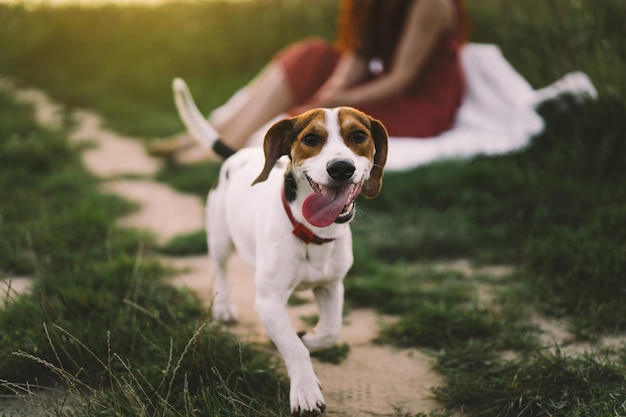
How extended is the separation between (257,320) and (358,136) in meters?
1.44

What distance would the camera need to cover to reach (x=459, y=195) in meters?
5.01

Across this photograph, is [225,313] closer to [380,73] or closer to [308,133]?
[308,133]

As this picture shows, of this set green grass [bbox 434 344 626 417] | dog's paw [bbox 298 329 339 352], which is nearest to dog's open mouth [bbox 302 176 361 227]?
dog's paw [bbox 298 329 339 352]

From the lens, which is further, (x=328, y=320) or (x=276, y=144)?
(x=328, y=320)

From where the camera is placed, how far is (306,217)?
2.46 meters

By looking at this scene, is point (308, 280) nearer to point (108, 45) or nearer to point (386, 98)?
point (386, 98)

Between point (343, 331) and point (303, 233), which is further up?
point (303, 233)

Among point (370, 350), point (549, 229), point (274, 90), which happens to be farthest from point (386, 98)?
point (370, 350)

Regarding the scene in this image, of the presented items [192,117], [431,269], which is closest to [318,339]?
[431,269]

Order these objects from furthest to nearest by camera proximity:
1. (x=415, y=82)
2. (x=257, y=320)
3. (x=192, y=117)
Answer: (x=415, y=82) → (x=192, y=117) → (x=257, y=320)

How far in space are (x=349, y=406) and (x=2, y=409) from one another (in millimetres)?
1344

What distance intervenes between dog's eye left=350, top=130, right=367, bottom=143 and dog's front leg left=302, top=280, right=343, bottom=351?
671 millimetres

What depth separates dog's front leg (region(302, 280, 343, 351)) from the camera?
280 cm

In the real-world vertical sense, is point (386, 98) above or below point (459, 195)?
above
